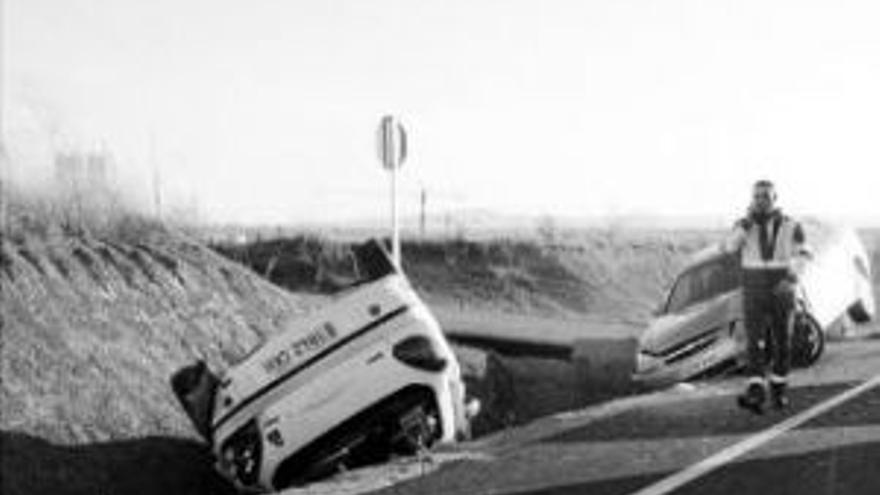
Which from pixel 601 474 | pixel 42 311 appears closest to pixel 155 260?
pixel 42 311

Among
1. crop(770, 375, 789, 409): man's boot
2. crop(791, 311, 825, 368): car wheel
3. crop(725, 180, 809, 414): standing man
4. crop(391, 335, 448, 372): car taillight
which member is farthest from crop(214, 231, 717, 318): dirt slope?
crop(391, 335, 448, 372): car taillight

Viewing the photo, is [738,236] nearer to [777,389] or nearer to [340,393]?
[777,389]

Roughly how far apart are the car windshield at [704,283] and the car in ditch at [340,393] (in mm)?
7783

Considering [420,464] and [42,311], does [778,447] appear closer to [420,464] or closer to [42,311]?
[420,464]

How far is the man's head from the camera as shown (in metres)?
14.9

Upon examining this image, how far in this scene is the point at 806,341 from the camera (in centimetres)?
1952

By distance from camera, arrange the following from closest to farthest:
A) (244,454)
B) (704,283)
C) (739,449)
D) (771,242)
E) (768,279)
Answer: (739,449) → (244,454) → (771,242) → (768,279) → (704,283)

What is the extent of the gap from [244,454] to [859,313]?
43.9 feet

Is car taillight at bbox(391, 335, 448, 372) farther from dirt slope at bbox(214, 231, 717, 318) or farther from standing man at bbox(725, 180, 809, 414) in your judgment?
dirt slope at bbox(214, 231, 717, 318)

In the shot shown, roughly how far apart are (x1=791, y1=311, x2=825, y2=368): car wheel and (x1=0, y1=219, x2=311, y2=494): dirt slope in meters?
6.28

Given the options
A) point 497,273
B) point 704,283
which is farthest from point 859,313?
point 497,273

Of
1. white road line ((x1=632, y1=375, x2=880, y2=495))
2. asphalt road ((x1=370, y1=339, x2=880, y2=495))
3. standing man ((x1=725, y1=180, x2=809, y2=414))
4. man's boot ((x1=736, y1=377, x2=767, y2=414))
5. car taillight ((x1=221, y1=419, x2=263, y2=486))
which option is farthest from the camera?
standing man ((x1=725, y1=180, x2=809, y2=414))

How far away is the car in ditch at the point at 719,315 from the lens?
1941 centimetres

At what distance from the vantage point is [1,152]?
1856 cm
